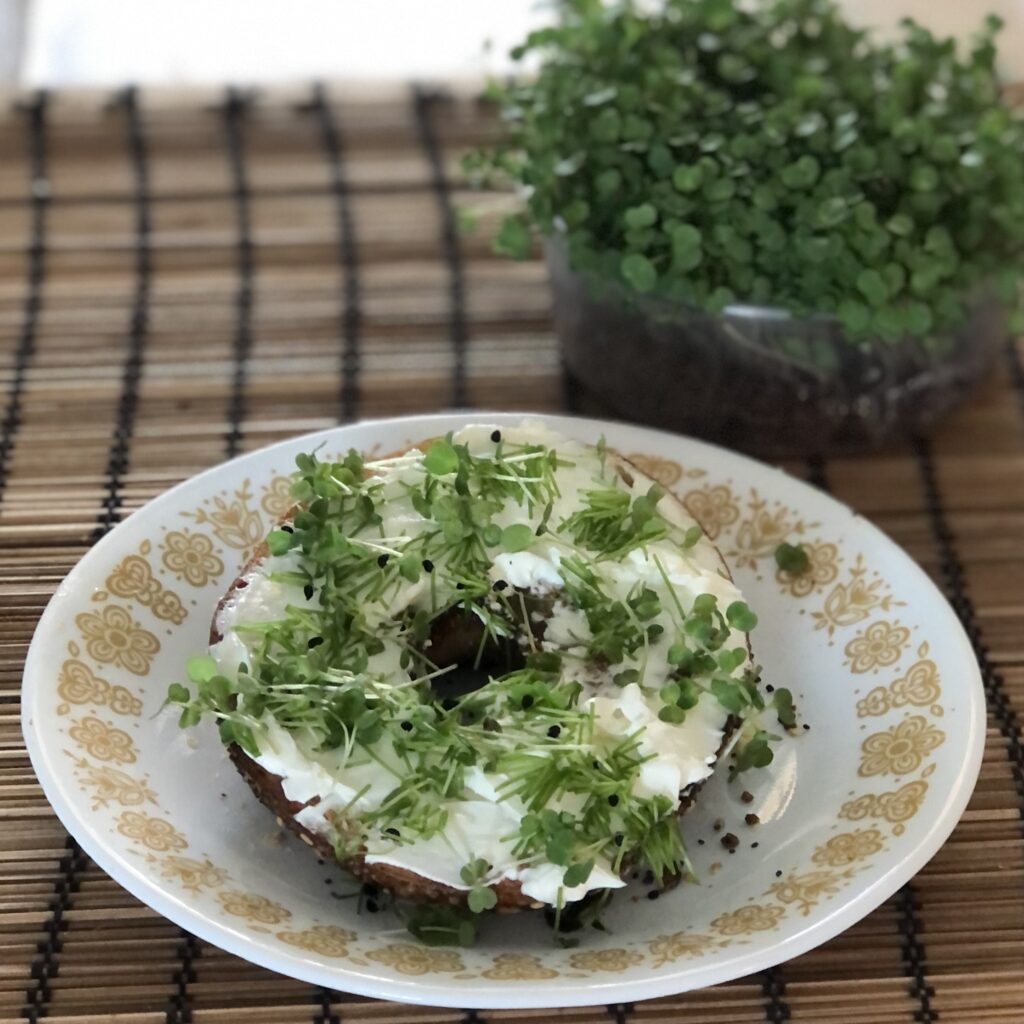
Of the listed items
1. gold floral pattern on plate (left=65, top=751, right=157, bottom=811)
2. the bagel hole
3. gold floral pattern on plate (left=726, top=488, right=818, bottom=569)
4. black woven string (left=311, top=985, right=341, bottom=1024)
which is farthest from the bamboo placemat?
the bagel hole

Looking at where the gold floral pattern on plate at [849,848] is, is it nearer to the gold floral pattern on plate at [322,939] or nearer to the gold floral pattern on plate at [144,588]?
the gold floral pattern on plate at [322,939]

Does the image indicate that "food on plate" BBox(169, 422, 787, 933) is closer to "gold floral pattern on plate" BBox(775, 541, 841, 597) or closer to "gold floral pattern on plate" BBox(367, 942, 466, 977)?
"gold floral pattern on plate" BBox(367, 942, 466, 977)

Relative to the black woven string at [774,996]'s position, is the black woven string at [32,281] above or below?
above

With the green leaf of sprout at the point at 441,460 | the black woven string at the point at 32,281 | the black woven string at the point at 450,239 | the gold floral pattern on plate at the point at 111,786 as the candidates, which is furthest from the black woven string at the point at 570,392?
the gold floral pattern on plate at the point at 111,786

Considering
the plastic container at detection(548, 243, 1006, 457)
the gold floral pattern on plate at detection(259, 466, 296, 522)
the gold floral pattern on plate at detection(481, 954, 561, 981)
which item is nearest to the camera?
the gold floral pattern on plate at detection(481, 954, 561, 981)

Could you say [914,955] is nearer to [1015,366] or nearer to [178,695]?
[178,695]
